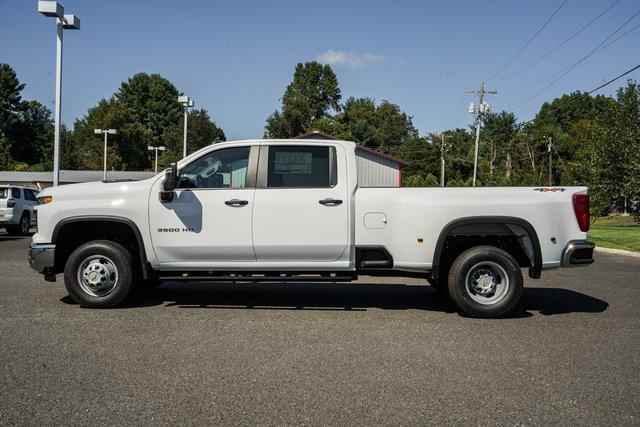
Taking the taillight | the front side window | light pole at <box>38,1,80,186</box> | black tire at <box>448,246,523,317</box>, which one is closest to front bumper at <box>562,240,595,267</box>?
the taillight

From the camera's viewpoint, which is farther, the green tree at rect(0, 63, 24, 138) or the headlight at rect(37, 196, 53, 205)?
the green tree at rect(0, 63, 24, 138)

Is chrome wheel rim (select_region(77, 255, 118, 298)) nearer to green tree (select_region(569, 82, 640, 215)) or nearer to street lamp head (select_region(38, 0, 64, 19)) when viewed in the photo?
street lamp head (select_region(38, 0, 64, 19))

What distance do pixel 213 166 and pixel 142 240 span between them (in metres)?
1.26

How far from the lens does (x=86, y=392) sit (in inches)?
173

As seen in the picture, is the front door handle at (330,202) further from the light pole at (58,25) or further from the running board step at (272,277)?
the light pole at (58,25)

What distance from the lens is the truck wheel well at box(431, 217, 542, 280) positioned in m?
7.05

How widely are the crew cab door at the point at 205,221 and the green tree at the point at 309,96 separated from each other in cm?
7815

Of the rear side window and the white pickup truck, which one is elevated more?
the rear side window

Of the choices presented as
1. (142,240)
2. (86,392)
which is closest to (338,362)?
(86,392)

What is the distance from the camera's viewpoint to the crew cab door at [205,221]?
723cm

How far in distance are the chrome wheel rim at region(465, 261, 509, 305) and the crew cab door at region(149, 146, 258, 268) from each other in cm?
268

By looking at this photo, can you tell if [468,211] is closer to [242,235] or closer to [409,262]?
[409,262]

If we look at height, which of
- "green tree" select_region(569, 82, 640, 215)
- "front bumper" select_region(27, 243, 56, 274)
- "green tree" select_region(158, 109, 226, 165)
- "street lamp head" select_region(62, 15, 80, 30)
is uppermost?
"green tree" select_region(158, 109, 226, 165)

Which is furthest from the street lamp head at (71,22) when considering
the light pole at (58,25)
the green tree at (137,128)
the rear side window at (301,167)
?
the green tree at (137,128)
